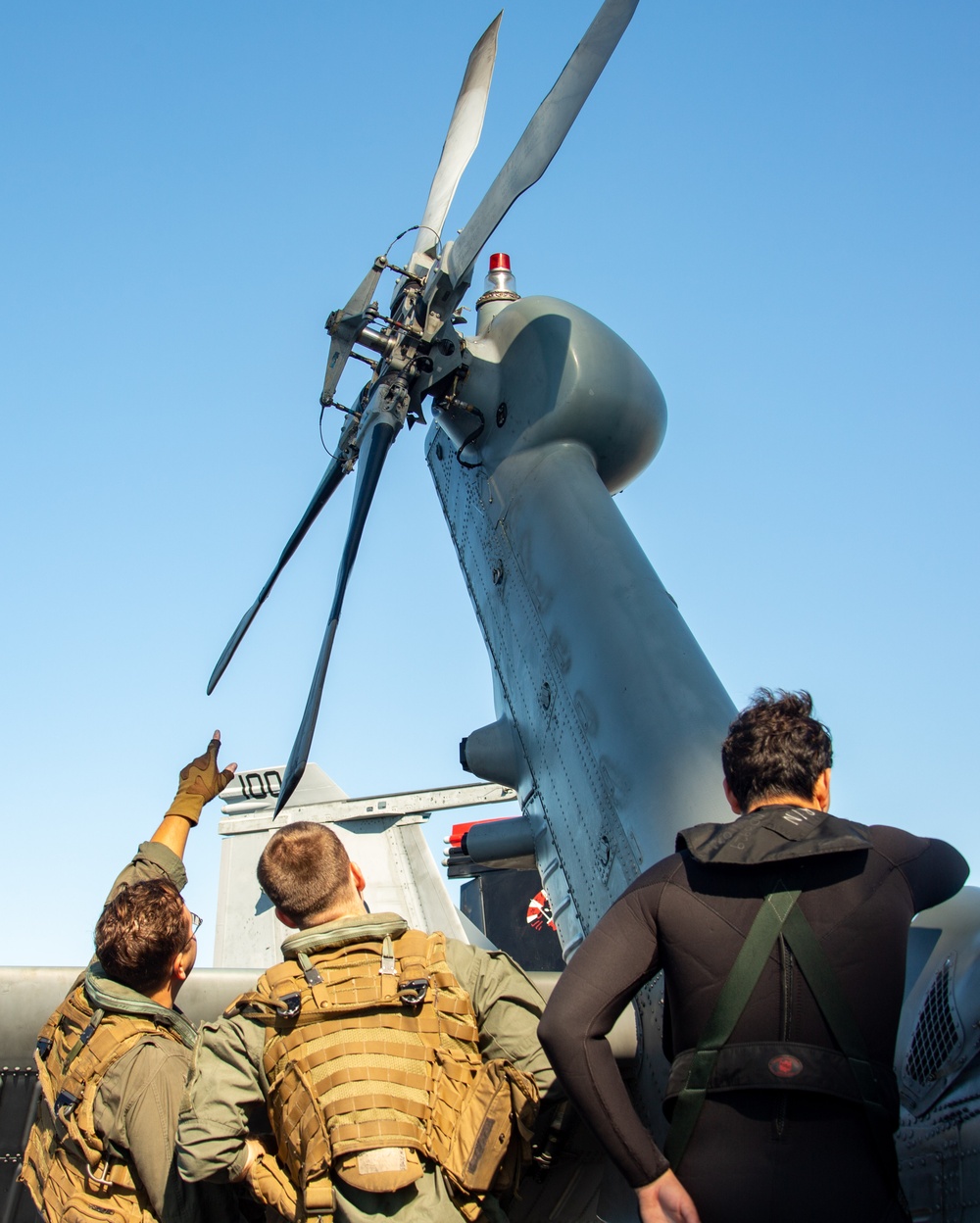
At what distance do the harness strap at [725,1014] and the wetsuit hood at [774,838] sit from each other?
0.09m

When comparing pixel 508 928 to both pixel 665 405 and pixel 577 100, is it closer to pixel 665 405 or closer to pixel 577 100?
pixel 665 405

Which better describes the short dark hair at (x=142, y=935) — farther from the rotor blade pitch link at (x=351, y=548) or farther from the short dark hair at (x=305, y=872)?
the rotor blade pitch link at (x=351, y=548)

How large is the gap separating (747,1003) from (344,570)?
388cm

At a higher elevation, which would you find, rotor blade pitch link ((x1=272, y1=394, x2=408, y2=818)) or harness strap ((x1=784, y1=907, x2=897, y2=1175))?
rotor blade pitch link ((x1=272, y1=394, x2=408, y2=818))

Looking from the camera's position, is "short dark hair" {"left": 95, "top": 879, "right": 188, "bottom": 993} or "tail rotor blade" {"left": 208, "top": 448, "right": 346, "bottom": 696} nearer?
"short dark hair" {"left": 95, "top": 879, "right": 188, "bottom": 993}

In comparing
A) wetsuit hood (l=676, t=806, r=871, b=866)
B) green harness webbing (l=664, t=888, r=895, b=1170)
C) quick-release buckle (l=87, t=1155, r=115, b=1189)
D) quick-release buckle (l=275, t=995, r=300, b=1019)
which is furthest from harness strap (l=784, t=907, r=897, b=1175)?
quick-release buckle (l=87, t=1155, r=115, b=1189)

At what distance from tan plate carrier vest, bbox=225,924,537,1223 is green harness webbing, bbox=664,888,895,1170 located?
21.1 inches

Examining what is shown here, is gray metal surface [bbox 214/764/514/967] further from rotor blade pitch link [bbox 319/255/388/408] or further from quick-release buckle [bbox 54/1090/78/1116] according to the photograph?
quick-release buckle [bbox 54/1090/78/1116]

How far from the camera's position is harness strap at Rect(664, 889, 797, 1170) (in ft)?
6.36

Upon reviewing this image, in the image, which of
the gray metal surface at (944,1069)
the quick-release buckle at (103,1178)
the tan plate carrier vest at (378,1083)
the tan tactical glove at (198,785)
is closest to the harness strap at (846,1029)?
the gray metal surface at (944,1069)

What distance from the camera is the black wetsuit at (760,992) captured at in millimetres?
1861

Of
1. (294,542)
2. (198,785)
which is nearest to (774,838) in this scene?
(198,785)

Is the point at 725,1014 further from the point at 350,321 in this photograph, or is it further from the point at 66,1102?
the point at 350,321

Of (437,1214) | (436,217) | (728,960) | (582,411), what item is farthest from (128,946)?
(436,217)
